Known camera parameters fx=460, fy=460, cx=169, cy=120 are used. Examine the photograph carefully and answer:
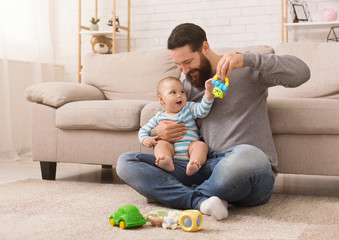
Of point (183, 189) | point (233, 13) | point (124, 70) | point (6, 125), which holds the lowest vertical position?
point (6, 125)

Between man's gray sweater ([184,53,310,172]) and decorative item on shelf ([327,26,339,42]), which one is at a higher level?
decorative item on shelf ([327,26,339,42])

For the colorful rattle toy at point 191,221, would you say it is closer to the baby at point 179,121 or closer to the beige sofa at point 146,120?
the baby at point 179,121

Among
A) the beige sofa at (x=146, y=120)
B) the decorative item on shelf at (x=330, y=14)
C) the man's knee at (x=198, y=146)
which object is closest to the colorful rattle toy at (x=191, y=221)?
the man's knee at (x=198, y=146)

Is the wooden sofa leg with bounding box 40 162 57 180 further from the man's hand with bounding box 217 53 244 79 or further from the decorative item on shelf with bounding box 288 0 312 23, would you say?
the decorative item on shelf with bounding box 288 0 312 23

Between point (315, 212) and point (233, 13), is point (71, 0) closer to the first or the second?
point (233, 13)

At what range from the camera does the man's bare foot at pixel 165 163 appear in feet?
5.82

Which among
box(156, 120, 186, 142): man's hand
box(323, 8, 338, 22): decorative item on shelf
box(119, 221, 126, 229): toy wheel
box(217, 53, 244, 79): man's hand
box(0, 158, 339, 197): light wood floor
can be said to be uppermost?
box(323, 8, 338, 22): decorative item on shelf

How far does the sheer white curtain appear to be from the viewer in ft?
12.2

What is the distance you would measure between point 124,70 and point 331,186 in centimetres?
148

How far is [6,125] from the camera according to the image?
12.2 ft

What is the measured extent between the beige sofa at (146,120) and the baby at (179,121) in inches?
14.5

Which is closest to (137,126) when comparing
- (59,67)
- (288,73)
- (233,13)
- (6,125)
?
(288,73)

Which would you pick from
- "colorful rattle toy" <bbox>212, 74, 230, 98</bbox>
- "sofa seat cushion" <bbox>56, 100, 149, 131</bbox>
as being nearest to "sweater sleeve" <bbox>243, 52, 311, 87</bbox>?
"colorful rattle toy" <bbox>212, 74, 230, 98</bbox>

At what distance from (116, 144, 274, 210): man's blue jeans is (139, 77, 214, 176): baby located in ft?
0.15
